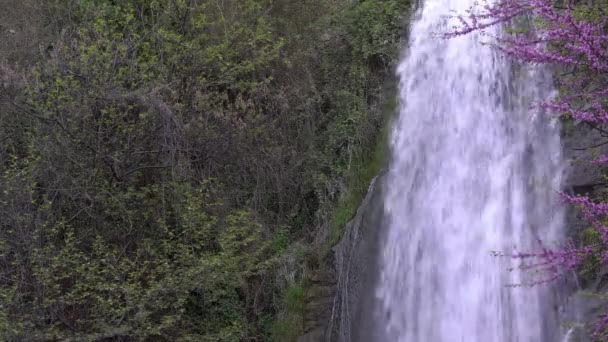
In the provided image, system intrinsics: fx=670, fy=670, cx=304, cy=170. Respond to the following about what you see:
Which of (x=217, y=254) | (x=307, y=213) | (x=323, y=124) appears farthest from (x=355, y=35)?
(x=217, y=254)

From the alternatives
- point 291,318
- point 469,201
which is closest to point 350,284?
point 291,318

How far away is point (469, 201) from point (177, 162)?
14.6 feet

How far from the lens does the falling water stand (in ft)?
26.6

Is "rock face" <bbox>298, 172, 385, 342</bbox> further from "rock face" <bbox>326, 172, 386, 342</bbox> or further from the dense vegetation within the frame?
the dense vegetation

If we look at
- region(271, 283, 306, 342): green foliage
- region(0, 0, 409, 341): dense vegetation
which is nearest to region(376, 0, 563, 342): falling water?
region(0, 0, 409, 341): dense vegetation

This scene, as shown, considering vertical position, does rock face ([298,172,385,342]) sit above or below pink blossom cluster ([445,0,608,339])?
below

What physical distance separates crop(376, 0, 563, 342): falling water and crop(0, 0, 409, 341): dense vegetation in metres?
0.86

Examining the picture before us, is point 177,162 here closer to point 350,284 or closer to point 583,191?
point 350,284

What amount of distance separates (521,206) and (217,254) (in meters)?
4.43

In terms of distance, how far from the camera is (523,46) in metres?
6.36

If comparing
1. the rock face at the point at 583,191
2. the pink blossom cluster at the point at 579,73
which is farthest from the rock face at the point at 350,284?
the pink blossom cluster at the point at 579,73

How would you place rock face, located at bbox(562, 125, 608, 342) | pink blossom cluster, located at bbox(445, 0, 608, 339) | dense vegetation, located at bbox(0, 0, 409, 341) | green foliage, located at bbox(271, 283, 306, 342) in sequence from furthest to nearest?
green foliage, located at bbox(271, 283, 306, 342) < dense vegetation, located at bbox(0, 0, 409, 341) < rock face, located at bbox(562, 125, 608, 342) < pink blossom cluster, located at bbox(445, 0, 608, 339)

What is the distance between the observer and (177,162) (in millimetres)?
10352

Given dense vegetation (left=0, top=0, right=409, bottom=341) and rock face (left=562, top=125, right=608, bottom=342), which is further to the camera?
dense vegetation (left=0, top=0, right=409, bottom=341)
